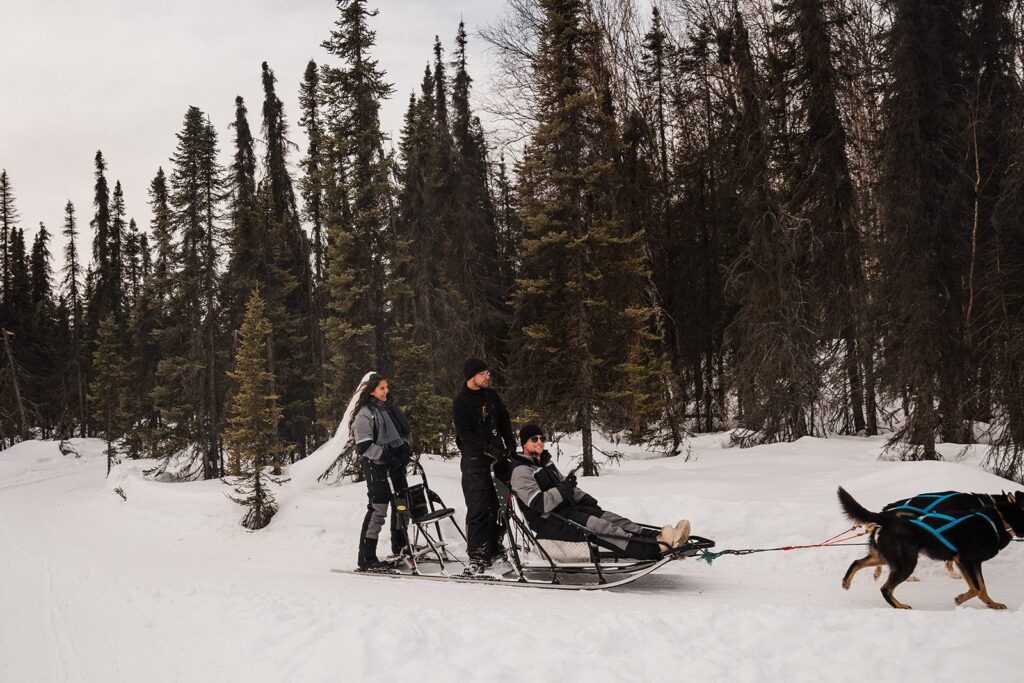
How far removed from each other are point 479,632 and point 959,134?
473 inches

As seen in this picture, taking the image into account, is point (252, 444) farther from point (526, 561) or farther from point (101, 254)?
point (101, 254)

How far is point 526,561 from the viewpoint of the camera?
25.4 feet

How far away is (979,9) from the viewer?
12.0 metres

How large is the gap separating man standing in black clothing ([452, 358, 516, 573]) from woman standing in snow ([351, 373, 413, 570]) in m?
1.17

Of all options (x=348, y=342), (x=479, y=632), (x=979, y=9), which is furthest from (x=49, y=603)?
(x=979, y=9)

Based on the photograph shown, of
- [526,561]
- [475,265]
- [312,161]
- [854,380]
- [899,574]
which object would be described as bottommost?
[526,561]

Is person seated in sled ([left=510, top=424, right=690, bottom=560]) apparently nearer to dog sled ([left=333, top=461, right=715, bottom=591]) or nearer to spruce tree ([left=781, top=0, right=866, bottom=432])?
dog sled ([left=333, top=461, right=715, bottom=591])

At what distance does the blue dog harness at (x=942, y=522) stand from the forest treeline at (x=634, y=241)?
5.17m

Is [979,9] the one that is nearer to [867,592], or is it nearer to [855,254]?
[855,254]

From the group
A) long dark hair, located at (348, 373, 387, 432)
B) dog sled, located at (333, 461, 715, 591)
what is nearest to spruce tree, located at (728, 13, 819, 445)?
dog sled, located at (333, 461, 715, 591)

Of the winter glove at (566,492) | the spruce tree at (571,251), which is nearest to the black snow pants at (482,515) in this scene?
the winter glove at (566,492)

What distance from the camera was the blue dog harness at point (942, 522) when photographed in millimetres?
5358

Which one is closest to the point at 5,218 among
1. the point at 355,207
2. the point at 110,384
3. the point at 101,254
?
the point at 101,254

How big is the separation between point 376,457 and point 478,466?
150cm
